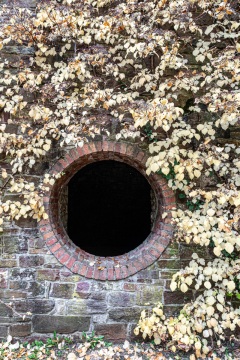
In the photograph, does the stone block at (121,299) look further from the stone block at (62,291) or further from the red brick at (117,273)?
the stone block at (62,291)

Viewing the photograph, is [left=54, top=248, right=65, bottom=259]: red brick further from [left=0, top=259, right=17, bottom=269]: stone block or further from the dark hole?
the dark hole


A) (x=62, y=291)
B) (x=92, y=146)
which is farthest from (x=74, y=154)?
(x=62, y=291)

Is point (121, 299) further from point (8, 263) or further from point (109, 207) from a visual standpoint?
point (109, 207)

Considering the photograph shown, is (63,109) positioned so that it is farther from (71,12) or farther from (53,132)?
(71,12)

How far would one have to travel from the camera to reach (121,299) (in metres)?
3.39

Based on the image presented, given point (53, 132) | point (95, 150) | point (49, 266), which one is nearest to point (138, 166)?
point (95, 150)

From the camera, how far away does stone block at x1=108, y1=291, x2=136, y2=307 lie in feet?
11.1

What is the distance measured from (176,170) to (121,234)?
17.7ft

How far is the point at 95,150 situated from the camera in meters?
3.39

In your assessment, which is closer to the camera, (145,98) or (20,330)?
(20,330)

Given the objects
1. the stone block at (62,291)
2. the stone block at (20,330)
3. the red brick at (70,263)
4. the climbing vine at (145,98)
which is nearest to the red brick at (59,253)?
Answer: the red brick at (70,263)

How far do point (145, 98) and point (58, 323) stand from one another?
8.98 ft

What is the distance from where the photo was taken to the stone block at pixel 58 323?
3.36 m

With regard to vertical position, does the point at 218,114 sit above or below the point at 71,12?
below
